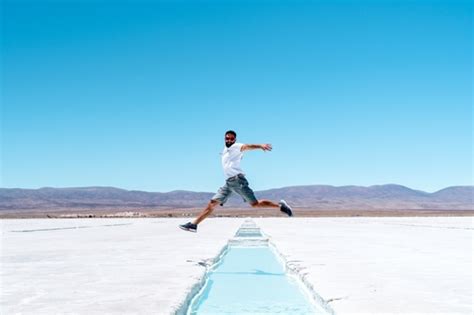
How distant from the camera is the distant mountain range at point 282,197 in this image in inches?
5940

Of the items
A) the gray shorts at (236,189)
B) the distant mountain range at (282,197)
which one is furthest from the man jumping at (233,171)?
the distant mountain range at (282,197)

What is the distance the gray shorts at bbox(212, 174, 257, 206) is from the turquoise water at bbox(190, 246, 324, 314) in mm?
937

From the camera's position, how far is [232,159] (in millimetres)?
8023

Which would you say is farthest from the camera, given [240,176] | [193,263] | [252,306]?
[240,176]

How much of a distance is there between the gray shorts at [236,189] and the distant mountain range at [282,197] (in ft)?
458

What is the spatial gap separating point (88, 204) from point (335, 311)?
505 feet

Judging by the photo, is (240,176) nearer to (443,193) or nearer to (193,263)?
(193,263)

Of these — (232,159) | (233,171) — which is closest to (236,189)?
(233,171)

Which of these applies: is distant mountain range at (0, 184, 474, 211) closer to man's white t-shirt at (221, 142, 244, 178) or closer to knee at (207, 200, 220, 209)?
knee at (207, 200, 220, 209)

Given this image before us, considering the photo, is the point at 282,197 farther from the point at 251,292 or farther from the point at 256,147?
the point at 251,292

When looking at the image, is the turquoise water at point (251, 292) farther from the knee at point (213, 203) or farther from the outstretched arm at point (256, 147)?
the outstretched arm at point (256, 147)

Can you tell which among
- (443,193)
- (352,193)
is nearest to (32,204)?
(352,193)

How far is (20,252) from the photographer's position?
9078mm

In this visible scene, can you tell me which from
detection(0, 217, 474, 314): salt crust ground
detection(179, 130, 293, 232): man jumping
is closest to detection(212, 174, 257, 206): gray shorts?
detection(179, 130, 293, 232): man jumping
